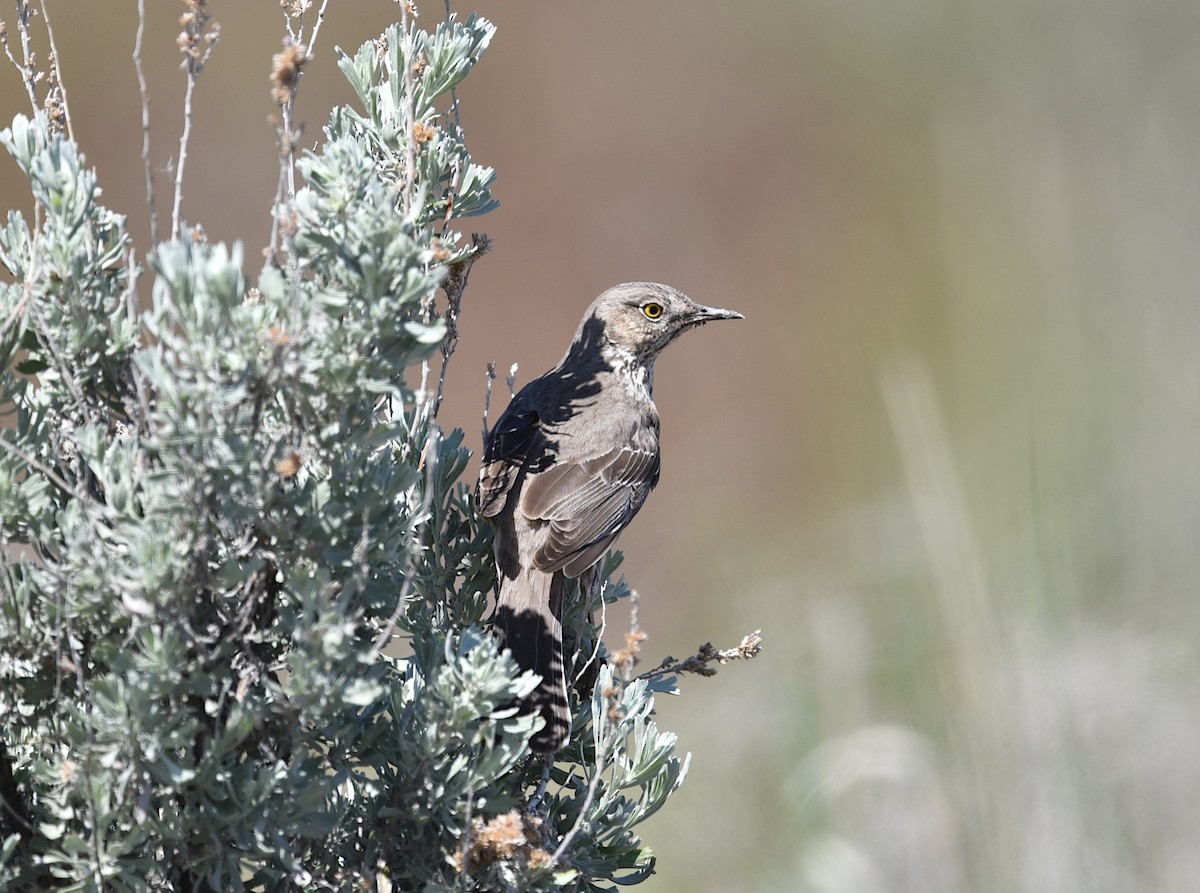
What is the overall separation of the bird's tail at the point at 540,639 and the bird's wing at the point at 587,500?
0.10 meters

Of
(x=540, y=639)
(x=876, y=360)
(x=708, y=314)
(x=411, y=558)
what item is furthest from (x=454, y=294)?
(x=876, y=360)

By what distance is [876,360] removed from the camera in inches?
297

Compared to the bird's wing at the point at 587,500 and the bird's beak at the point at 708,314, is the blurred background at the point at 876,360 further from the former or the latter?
the bird's wing at the point at 587,500

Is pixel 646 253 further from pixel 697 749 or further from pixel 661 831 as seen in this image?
pixel 697 749

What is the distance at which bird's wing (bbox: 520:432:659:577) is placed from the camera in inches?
146

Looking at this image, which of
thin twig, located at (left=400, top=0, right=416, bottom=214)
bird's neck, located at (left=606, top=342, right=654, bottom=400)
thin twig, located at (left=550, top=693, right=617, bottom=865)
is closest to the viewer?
thin twig, located at (left=550, top=693, right=617, bottom=865)

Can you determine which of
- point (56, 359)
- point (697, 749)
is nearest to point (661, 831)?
point (697, 749)

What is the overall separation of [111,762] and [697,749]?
655 centimetres

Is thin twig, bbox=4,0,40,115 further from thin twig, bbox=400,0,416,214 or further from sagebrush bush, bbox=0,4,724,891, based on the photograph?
thin twig, bbox=400,0,416,214

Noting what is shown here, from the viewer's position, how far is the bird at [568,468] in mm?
3410

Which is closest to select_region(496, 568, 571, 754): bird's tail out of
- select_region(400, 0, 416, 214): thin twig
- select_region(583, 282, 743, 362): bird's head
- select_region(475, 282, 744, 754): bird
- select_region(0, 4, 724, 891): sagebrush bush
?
select_region(475, 282, 744, 754): bird

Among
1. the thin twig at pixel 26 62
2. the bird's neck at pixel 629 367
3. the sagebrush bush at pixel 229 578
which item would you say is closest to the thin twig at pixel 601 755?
the sagebrush bush at pixel 229 578

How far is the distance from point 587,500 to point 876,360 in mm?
4060

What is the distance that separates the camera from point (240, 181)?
14.5 m
